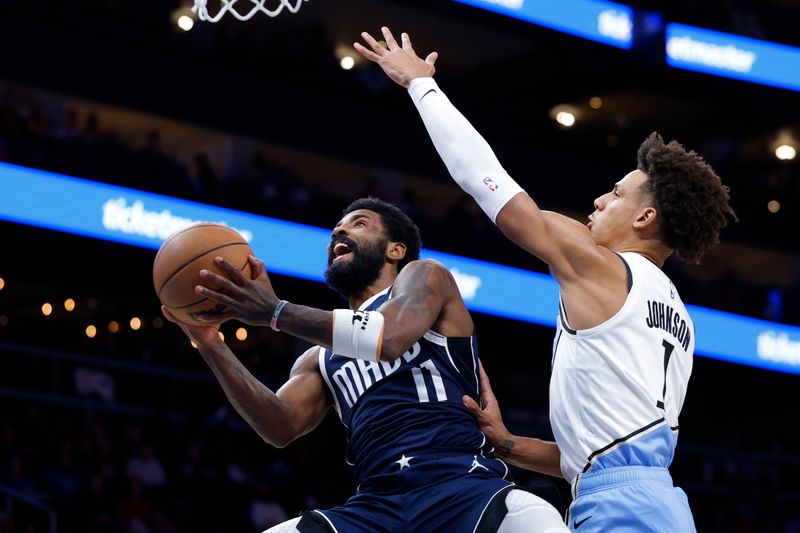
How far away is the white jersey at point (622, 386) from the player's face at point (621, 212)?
23cm

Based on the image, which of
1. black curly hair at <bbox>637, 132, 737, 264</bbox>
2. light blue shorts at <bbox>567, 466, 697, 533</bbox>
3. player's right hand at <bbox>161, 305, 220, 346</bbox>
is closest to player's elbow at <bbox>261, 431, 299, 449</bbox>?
player's right hand at <bbox>161, 305, 220, 346</bbox>

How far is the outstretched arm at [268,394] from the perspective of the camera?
4.83 m

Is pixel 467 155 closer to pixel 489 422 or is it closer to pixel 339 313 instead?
pixel 339 313

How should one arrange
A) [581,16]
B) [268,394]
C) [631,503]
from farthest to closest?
[581,16], [268,394], [631,503]

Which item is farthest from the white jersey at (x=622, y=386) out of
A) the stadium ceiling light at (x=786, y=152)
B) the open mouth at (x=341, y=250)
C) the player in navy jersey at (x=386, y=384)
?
the stadium ceiling light at (x=786, y=152)

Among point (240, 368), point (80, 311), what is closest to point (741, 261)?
point (80, 311)

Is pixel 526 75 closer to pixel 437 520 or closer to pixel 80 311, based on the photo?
pixel 80 311

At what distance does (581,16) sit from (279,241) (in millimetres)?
6380

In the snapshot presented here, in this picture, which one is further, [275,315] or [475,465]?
[475,465]

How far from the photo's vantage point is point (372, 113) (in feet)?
63.7

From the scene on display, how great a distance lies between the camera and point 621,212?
4598 millimetres

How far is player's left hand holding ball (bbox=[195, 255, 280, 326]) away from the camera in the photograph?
413 cm

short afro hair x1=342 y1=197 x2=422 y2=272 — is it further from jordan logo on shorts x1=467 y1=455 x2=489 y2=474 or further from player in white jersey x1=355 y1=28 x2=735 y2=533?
jordan logo on shorts x1=467 y1=455 x2=489 y2=474

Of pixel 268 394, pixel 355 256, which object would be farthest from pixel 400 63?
pixel 268 394
